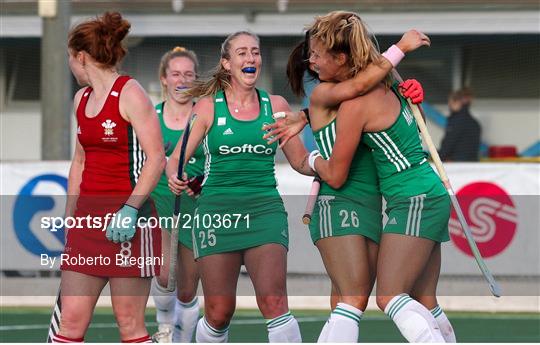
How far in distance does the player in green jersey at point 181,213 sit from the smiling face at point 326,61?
1859 millimetres

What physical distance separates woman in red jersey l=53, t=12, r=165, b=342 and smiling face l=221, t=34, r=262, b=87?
1313 millimetres

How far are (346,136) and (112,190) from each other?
3.87 feet

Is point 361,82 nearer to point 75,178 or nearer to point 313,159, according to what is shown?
point 313,159

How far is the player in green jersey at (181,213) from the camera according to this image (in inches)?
348

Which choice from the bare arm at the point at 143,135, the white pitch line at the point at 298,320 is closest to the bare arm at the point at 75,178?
the bare arm at the point at 143,135

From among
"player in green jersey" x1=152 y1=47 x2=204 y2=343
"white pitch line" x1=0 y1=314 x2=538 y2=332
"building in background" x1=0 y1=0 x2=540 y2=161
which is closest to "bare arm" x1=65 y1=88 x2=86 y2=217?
"player in green jersey" x1=152 y1=47 x2=204 y2=343

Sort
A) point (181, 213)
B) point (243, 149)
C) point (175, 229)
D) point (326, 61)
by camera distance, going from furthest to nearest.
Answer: point (181, 213) → point (175, 229) → point (243, 149) → point (326, 61)

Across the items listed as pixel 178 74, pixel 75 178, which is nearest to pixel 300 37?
pixel 178 74

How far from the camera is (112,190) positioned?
675 cm

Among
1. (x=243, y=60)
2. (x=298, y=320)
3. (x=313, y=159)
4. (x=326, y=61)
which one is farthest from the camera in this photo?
(x=298, y=320)

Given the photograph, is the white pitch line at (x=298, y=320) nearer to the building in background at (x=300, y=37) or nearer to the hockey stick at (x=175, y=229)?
the hockey stick at (x=175, y=229)

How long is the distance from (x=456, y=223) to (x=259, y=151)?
5.44 m

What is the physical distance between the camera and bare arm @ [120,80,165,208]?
6.64 m

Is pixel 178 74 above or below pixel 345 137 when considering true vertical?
above
